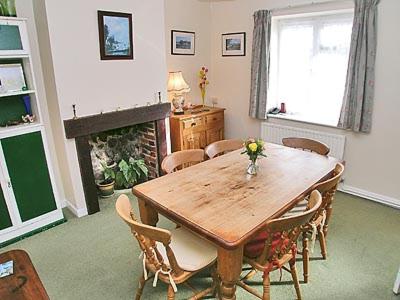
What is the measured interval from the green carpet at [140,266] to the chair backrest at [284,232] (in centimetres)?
51

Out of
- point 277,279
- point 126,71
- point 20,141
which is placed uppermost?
point 126,71

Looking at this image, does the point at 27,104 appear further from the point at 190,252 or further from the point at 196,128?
the point at 190,252

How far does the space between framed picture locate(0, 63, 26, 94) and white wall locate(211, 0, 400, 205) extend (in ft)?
9.07

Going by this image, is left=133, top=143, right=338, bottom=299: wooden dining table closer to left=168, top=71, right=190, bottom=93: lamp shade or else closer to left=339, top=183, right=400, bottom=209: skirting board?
left=339, top=183, right=400, bottom=209: skirting board

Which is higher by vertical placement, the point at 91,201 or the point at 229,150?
the point at 229,150

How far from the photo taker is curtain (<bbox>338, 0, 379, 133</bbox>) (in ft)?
9.47

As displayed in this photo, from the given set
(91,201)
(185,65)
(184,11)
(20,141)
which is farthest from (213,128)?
(20,141)

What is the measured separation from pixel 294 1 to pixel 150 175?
111 inches

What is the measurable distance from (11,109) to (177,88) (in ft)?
6.36

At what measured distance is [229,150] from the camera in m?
2.92

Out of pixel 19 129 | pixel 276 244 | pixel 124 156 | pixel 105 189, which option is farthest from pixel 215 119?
pixel 276 244

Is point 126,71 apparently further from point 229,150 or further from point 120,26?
point 229,150

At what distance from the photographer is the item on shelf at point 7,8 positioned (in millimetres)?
2389

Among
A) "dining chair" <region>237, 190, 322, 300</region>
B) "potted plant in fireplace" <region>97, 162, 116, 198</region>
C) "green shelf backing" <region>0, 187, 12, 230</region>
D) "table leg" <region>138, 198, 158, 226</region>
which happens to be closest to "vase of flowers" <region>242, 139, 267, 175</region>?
"dining chair" <region>237, 190, 322, 300</region>
